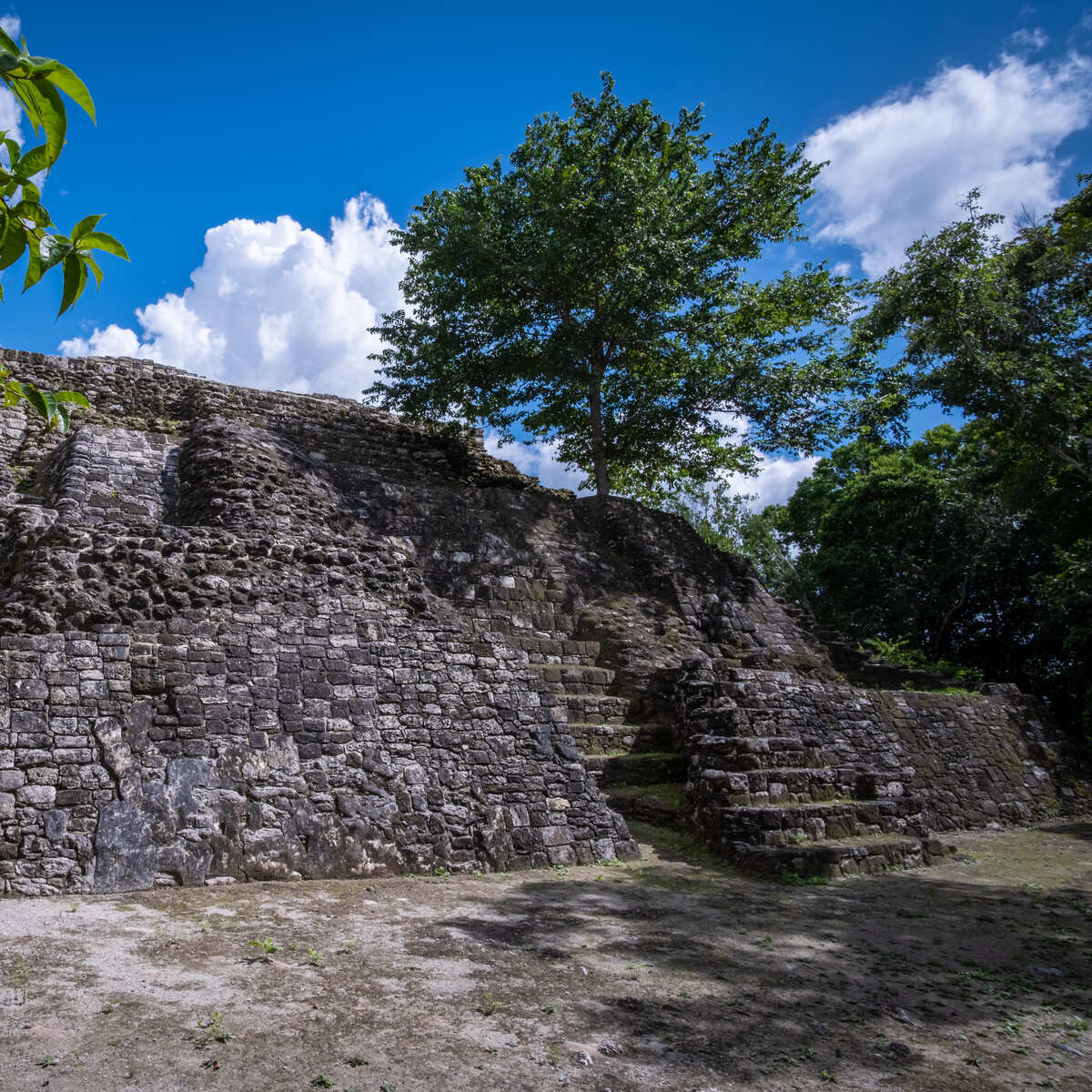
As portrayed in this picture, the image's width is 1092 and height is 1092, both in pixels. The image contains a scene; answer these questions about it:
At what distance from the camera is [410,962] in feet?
13.4

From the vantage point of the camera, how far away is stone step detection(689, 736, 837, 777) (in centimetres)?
809

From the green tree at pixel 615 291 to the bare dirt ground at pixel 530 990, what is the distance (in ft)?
36.6

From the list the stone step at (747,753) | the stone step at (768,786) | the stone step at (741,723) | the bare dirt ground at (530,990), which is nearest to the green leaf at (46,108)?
the bare dirt ground at (530,990)

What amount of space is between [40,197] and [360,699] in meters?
5.40

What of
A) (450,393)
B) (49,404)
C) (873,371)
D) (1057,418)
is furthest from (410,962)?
(873,371)

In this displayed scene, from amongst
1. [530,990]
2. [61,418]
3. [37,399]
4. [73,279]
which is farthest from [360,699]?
[73,279]

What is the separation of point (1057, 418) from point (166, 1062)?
14.8 m

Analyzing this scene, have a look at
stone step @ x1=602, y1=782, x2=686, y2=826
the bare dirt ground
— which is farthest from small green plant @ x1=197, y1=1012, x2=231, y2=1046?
stone step @ x1=602, y1=782, x2=686, y2=826

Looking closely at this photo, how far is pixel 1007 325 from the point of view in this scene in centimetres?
1341

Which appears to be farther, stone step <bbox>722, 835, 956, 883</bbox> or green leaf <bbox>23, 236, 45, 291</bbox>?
stone step <bbox>722, 835, 956, 883</bbox>

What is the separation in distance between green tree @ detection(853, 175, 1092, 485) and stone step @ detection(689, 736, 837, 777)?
779 cm

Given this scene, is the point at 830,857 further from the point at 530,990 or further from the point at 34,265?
the point at 34,265

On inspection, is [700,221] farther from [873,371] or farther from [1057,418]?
[1057,418]

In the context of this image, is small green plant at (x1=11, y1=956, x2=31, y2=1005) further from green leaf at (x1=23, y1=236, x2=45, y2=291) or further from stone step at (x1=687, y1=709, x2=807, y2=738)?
stone step at (x1=687, y1=709, x2=807, y2=738)
